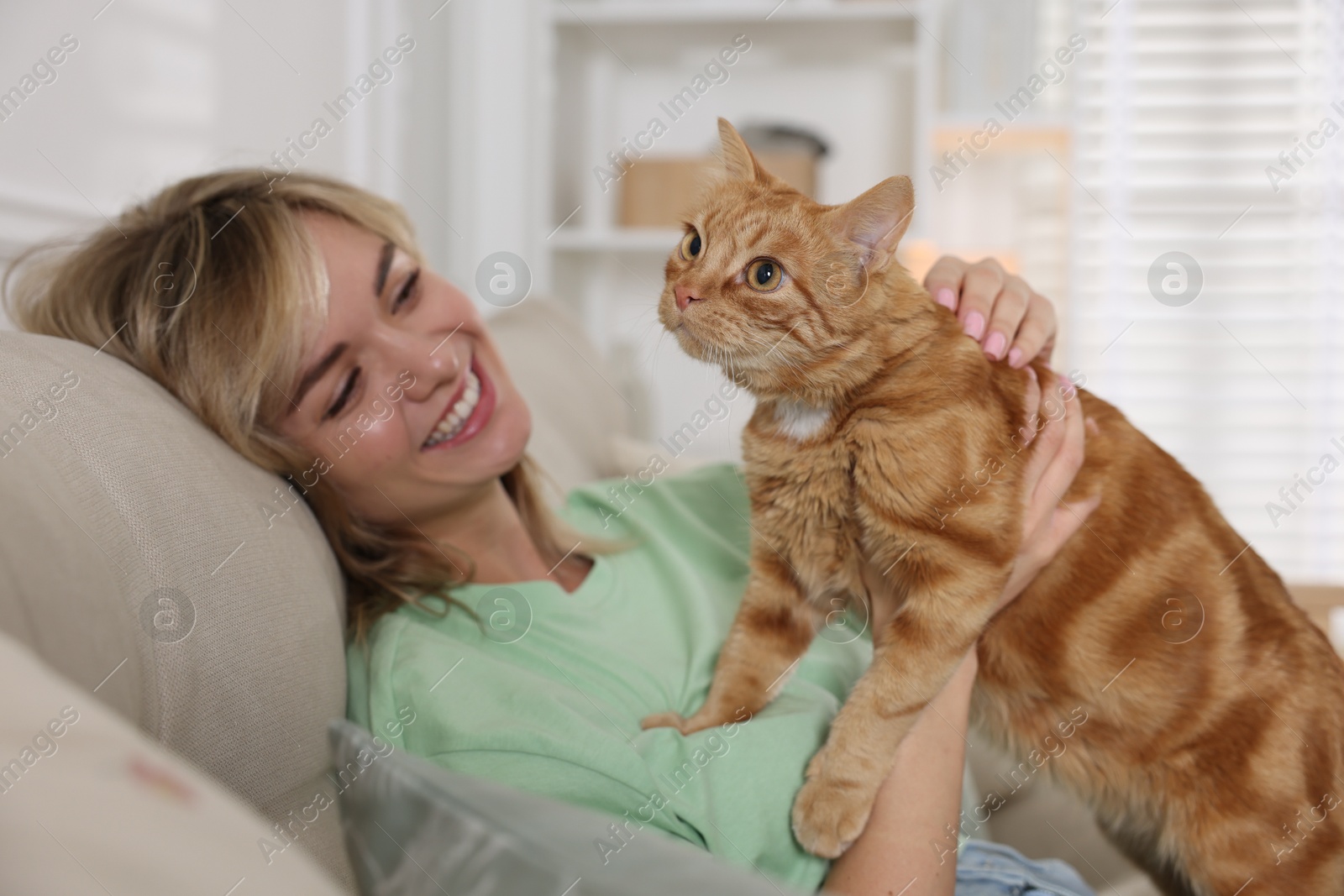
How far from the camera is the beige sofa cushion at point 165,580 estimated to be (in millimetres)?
681

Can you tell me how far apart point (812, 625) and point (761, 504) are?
18 centimetres

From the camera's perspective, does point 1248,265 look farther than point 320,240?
Yes

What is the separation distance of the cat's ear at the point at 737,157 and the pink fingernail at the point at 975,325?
1.05 ft

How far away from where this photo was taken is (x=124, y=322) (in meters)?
1.09

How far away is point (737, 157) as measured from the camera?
3.95 feet

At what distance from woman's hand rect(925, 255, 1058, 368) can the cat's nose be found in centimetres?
34

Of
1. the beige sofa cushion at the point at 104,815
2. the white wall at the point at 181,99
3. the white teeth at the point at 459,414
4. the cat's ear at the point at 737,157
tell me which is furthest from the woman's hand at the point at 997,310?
the white wall at the point at 181,99

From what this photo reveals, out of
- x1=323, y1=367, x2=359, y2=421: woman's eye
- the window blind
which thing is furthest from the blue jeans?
the window blind

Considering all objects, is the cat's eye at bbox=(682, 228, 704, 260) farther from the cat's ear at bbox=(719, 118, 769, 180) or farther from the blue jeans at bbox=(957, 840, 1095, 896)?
the blue jeans at bbox=(957, 840, 1095, 896)

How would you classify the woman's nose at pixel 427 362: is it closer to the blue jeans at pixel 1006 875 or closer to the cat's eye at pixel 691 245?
the cat's eye at pixel 691 245

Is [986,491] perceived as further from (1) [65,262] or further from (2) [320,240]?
(1) [65,262]

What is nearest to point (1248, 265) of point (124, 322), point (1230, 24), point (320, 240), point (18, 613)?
point (1230, 24)

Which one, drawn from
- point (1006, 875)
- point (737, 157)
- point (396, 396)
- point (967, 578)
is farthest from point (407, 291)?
point (1006, 875)

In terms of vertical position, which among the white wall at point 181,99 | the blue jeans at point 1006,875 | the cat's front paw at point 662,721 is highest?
the white wall at point 181,99
